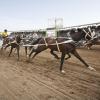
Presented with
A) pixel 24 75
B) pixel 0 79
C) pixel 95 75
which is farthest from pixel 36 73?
pixel 95 75

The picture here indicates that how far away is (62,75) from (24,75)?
1.55 metres

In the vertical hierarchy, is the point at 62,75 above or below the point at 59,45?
→ below

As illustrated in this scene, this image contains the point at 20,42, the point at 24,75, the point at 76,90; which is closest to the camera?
the point at 76,90

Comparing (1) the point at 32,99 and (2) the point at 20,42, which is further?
(2) the point at 20,42

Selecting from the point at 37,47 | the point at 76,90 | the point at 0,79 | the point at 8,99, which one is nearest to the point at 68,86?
the point at 76,90

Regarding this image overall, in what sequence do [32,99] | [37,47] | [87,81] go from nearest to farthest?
1. [32,99]
2. [87,81]
3. [37,47]

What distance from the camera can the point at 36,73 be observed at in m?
10.6

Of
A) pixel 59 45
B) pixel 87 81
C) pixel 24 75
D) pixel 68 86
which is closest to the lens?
pixel 68 86

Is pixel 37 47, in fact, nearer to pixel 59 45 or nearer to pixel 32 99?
pixel 59 45

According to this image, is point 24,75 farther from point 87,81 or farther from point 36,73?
point 87,81

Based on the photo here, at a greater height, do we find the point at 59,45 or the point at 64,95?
the point at 59,45

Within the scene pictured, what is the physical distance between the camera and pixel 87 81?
871 cm

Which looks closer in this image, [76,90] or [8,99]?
[8,99]

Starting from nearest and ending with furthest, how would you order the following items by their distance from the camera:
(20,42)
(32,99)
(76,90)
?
(32,99) < (76,90) < (20,42)
